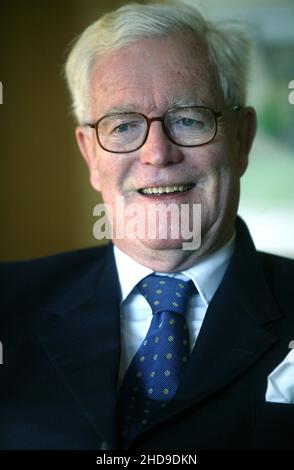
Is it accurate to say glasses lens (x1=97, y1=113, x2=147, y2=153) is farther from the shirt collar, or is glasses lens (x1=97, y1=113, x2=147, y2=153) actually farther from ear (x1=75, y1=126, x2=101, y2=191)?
the shirt collar

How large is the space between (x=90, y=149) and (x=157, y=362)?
48cm

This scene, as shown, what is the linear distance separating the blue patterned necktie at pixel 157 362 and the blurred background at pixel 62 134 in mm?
426

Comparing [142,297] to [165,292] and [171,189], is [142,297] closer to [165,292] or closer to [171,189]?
[165,292]

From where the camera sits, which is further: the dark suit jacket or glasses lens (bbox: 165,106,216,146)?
glasses lens (bbox: 165,106,216,146)

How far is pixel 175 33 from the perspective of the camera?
3.84 ft

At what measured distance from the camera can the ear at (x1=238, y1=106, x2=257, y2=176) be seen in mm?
1277

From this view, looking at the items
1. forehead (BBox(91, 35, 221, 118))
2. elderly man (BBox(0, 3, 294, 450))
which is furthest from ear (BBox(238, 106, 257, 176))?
forehead (BBox(91, 35, 221, 118))

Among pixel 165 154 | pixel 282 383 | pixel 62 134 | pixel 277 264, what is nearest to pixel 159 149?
pixel 165 154

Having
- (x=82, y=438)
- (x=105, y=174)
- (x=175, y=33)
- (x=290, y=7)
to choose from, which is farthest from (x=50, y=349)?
(x=290, y=7)

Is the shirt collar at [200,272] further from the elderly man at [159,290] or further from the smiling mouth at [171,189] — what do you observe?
the smiling mouth at [171,189]

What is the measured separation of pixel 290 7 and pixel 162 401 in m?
0.94

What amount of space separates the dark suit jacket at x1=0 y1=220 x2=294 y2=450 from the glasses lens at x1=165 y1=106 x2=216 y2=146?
0.21m

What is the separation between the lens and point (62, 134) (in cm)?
163

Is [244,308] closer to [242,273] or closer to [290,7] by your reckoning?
[242,273]
